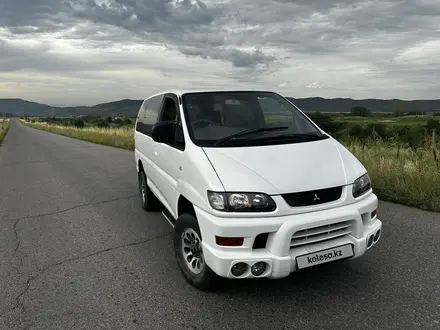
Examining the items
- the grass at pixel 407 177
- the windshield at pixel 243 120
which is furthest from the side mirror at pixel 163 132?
the grass at pixel 407 177

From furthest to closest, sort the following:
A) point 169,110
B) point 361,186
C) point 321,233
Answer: point 169,110, point 361,186, point 321,233

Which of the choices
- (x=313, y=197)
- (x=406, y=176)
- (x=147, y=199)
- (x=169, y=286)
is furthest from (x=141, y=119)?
(x=406, y=176)

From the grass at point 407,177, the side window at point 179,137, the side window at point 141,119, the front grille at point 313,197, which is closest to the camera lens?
the front grille at point 313,197

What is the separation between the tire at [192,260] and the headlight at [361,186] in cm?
139

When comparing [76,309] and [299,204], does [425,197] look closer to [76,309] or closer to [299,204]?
[299,204]

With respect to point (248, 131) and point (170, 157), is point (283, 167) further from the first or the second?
point (170, 157)

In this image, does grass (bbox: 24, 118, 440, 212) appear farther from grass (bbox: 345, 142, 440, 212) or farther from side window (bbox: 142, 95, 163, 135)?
side window (bbox: 142, 95, 163, 135)

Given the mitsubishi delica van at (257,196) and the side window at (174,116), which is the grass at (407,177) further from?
the side window at (174,116)

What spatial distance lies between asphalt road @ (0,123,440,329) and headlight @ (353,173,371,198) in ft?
2.80

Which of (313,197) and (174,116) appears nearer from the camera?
(313,197)

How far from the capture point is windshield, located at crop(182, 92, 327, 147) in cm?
336

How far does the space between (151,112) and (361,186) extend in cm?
327

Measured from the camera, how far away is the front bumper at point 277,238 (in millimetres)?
2564

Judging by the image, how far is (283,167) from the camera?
2.86 metres
